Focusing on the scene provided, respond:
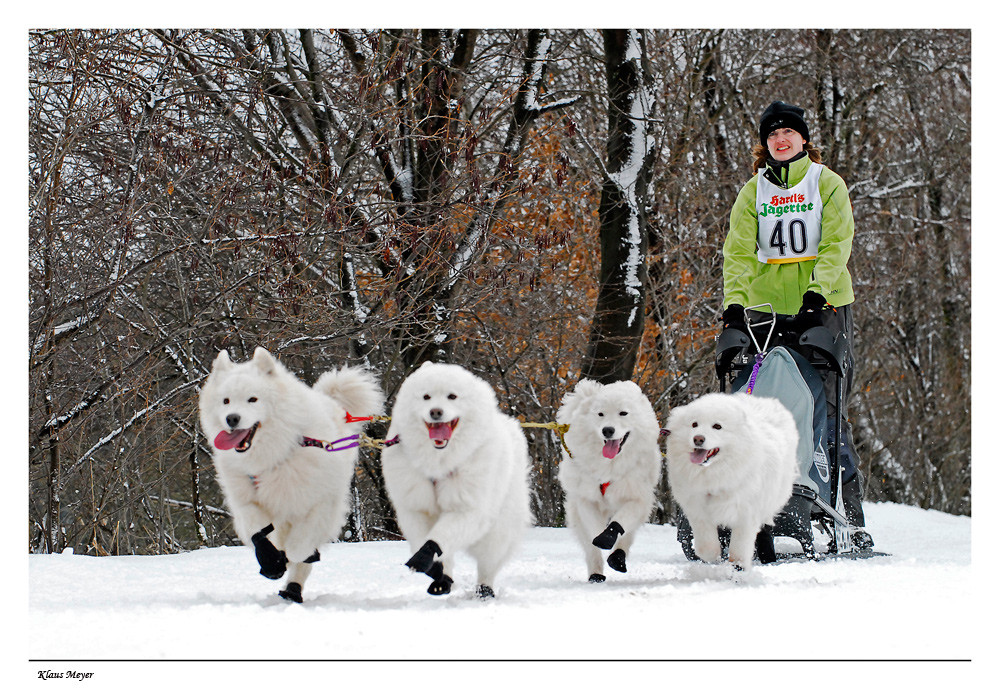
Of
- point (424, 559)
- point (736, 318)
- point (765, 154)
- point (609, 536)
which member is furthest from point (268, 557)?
point (765, 154)

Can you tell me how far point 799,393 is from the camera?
435 centimetres

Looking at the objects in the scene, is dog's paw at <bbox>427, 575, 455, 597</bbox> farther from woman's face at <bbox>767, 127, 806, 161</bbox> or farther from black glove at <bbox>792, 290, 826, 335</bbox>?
woman's face at <bbox>767, 127, 806, 161</bbox>

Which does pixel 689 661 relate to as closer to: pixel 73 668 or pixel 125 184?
pixel 73 668

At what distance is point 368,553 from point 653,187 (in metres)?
4.63

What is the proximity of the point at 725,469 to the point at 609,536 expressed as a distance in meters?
0.61

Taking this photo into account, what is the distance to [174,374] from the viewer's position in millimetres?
6387

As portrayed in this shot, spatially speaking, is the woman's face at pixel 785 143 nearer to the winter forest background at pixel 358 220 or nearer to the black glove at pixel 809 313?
the black glove at pixel 809 313

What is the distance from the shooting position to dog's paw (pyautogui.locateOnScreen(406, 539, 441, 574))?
2877mm

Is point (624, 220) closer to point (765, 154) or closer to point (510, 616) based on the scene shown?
point (765, 154)

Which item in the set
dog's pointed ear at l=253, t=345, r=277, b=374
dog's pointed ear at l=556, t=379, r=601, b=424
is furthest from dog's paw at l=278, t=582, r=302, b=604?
dog's pointed ear at l=556, t=379, r=601, b=424

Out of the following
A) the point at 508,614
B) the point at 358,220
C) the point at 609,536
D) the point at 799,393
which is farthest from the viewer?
the point at 358,220

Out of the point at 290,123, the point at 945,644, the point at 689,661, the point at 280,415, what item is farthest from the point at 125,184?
the point at 945,644

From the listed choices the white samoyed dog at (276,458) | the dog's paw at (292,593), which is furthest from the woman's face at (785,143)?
the dog's paw at (292,593)

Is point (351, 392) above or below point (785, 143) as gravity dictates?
below
